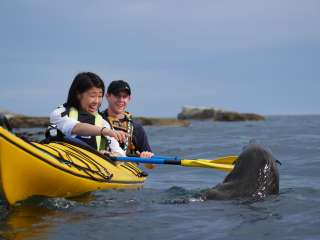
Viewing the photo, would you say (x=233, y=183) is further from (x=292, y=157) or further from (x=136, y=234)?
(x=292, y=157)

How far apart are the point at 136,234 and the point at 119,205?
59.0 inches

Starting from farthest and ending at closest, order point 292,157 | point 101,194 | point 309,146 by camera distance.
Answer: point 309,146 < point 292,157 < point 101,194

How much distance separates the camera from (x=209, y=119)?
62125 mm

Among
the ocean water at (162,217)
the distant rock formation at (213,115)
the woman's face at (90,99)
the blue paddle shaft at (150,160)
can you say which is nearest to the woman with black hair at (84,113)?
the woman's face at (90,99)

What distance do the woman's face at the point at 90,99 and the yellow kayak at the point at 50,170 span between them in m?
0.62

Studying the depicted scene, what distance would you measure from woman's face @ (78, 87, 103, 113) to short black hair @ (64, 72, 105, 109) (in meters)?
0.04

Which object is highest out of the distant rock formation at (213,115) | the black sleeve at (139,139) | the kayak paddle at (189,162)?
the black sleeve at (139,139)

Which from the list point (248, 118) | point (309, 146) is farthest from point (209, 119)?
point (309, 146)

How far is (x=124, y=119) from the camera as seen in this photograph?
30.9 feet

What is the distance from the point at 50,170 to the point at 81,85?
150 cm

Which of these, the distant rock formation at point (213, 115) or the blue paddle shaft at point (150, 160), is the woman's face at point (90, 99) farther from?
the distant rock formation at point (213, 115)

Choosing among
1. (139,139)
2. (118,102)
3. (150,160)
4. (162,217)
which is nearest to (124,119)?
(118,102)

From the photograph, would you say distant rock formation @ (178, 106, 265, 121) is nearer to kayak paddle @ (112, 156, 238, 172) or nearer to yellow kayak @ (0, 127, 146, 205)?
kayak paddle @ (112, 156, 238, 172)

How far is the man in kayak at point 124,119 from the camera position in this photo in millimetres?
9039
